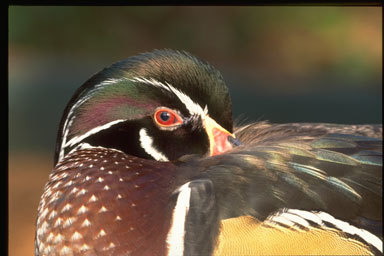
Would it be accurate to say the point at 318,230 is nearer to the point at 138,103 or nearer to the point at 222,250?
the point at 222,250

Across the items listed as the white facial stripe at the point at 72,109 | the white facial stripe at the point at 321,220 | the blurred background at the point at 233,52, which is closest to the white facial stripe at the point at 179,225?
the white facial stripe at the point at 321,220

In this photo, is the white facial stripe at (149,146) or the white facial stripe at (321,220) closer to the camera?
the white facial stripe at (321,220)

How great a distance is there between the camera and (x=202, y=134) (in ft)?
3.65

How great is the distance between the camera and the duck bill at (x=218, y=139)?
1.11 m

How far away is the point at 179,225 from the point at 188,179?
3.8 inches

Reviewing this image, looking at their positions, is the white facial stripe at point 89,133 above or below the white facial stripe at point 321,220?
above

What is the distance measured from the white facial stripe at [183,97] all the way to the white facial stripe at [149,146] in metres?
0.09

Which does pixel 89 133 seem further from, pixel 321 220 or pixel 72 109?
pixel 321 220

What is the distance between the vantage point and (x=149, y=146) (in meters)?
1.13

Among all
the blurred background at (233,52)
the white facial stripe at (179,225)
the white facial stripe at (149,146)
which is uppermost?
the blurred background at (233,52)

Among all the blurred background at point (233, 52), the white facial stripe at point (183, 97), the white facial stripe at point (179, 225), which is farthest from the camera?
the blurred background at point (233, 52)

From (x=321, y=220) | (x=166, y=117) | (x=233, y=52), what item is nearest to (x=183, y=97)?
(x=166, y=117)

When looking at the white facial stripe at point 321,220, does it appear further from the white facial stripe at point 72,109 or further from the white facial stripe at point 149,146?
the white facial stripe at point 72,109

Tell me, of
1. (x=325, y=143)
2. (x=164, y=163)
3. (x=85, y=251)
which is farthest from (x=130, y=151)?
(x=325, y=143)
